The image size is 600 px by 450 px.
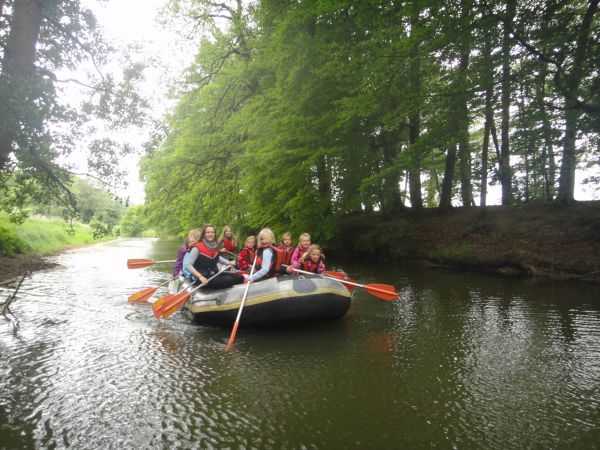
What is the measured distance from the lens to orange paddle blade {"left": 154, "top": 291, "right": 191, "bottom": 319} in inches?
230

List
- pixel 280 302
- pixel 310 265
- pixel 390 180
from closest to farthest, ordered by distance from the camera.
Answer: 1. pixel 280 302
2. pixel 310 265
3. pixel 390 180

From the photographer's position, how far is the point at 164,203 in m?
14.5

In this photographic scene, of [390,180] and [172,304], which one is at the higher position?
[390,180]

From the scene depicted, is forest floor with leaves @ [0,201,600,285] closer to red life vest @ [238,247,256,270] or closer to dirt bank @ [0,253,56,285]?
dirt bank @ [0,253,56,285]

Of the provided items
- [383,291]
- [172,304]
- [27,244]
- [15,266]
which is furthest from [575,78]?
[27,244]

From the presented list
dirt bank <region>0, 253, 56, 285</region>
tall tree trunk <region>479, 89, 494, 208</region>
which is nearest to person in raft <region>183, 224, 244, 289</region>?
dirt bank <region>0, 253, 56, 285</region>

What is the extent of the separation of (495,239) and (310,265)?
8383 millimetres

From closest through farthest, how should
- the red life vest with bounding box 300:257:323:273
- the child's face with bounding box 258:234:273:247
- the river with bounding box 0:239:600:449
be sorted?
the river with bounding box 0:239:600:449 < the child's face with bounding box 258:234:273:247 < the red life vest with bounding box 300:257:323:273

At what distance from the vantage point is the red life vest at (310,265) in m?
6.84

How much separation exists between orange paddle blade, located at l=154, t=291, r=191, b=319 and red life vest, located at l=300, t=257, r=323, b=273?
82.0 inches

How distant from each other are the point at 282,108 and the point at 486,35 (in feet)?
19.8

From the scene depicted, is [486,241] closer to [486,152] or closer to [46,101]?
[486,152]

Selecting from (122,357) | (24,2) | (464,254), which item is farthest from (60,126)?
(464,254)

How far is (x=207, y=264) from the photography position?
21.8ft
